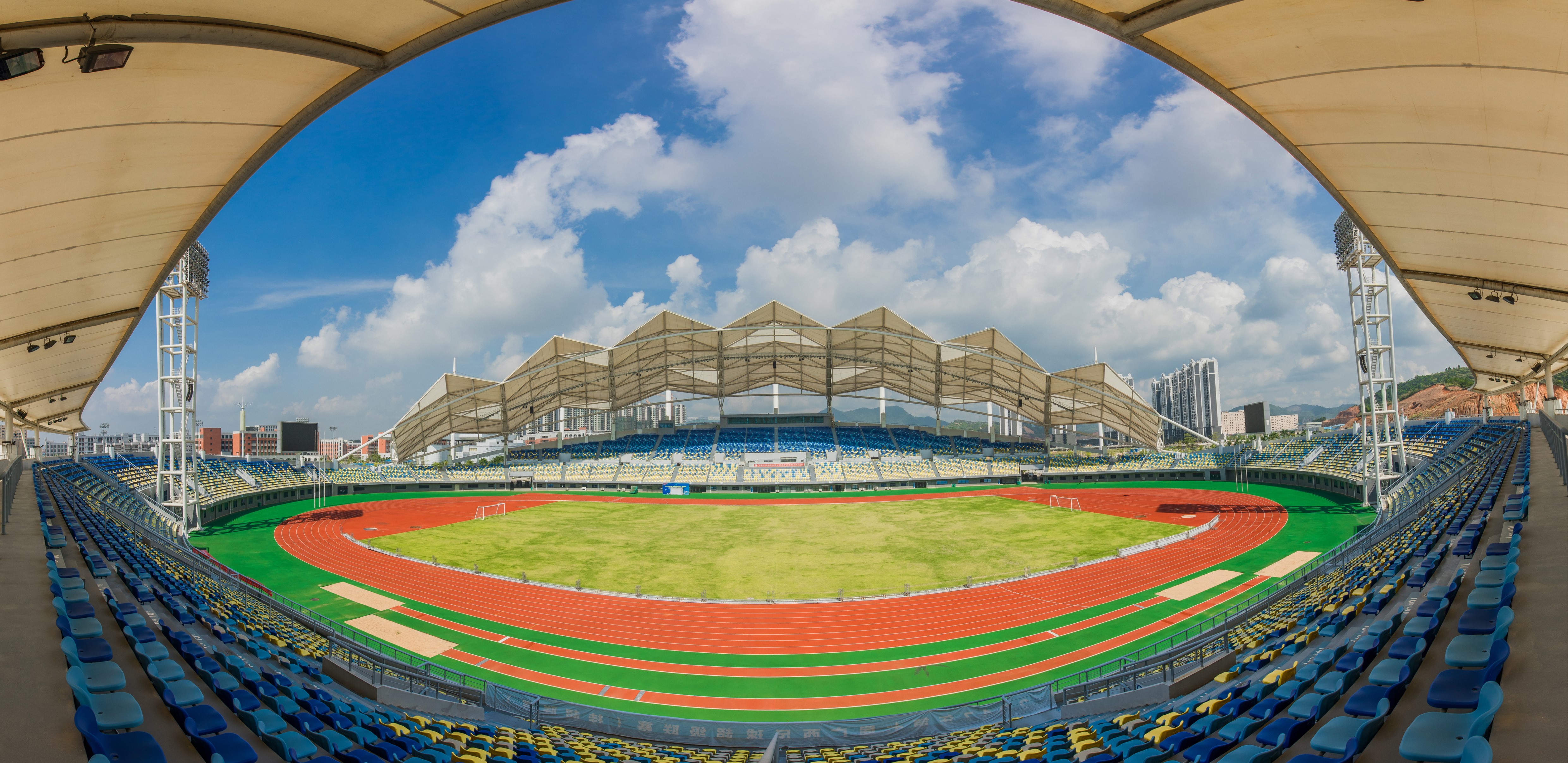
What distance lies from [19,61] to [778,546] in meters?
24.3

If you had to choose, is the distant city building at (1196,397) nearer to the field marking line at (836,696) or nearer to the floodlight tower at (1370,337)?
the floodlight tower at (1370,337)

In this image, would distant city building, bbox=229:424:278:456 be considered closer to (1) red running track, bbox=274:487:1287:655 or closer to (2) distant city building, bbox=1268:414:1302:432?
(1) red running track, bbox=274:487:1287:655

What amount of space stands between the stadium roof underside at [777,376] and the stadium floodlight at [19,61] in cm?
3719

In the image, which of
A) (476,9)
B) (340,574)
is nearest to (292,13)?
(476,9)

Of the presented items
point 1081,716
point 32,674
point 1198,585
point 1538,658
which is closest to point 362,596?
point 32,674

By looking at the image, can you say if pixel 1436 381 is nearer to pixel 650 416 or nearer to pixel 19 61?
pixel 650 416

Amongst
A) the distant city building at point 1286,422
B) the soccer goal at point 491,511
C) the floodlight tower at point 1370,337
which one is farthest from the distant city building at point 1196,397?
the soccer goal at point 491,511

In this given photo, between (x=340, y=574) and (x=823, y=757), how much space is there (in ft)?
66.4

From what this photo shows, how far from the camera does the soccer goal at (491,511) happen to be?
116 ft

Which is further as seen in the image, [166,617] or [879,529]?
[879,529]

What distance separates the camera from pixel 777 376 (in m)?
55.9

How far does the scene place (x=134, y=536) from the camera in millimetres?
17359

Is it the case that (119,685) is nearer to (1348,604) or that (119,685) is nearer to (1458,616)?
(1458,616)

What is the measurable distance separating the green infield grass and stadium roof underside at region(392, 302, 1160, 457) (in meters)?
12.7
